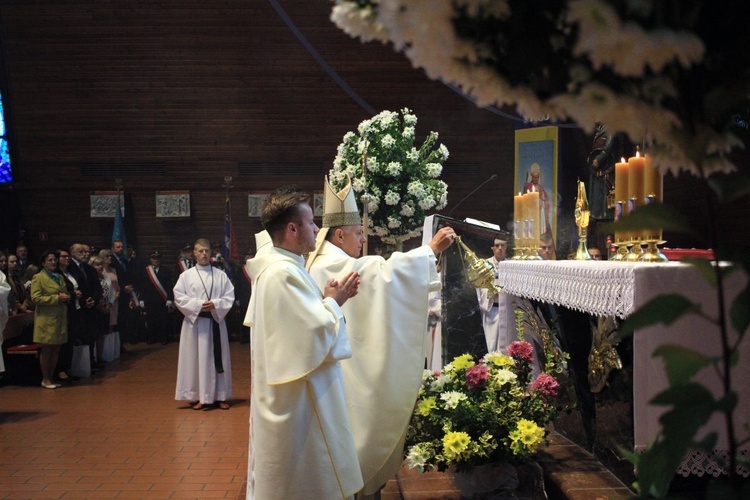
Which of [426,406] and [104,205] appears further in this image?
[104,205]

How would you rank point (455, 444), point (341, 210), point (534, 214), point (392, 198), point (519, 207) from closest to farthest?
point (455, 444)
point (341, 210)
point (534, 214)
point (519, 207)
point (392, 198)

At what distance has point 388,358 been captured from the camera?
381 cm

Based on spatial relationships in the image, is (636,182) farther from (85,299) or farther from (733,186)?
(85,299)

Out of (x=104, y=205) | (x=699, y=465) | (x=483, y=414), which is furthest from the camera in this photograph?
(x=104, y=205)

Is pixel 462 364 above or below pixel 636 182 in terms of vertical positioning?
below

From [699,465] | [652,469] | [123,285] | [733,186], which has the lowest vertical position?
[123,285]

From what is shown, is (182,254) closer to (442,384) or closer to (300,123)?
(300,123)

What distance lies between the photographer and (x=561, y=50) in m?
0.99

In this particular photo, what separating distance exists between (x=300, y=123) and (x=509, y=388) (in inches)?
435

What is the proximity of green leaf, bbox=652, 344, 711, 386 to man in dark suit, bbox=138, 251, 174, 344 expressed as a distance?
12859 mm

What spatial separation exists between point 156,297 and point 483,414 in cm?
1081

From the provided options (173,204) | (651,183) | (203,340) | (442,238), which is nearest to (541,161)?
(203,340)

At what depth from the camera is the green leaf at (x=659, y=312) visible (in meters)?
0.92

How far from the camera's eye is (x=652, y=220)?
3.07 feet
